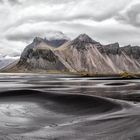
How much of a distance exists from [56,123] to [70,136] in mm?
4070

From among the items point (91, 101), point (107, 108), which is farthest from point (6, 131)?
point (91, 101)

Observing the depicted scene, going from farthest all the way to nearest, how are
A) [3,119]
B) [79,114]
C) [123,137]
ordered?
[79,114]
[3,119]
[123,137]

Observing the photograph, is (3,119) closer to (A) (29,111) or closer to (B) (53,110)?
(A) (29,111)

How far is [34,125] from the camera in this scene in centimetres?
1811

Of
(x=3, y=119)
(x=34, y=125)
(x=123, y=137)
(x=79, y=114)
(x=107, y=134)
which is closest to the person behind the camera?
(x=123, y=137)

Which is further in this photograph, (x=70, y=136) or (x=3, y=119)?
(x=3, y=119)

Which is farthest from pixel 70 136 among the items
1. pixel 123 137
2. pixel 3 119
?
pixel 3 119

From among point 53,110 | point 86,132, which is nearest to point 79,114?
point 53,110

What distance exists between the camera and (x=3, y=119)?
20.4 metres

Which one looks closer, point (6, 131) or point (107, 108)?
point (6, 131)

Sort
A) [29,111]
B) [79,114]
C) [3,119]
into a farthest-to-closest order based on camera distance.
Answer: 1. [29,111]
2. [79,114]
3. [3,119]

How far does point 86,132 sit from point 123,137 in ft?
7.75

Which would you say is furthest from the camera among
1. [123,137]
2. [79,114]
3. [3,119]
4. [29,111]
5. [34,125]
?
[29,111]

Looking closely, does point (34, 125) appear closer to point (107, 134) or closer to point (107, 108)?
point (107, 134)
